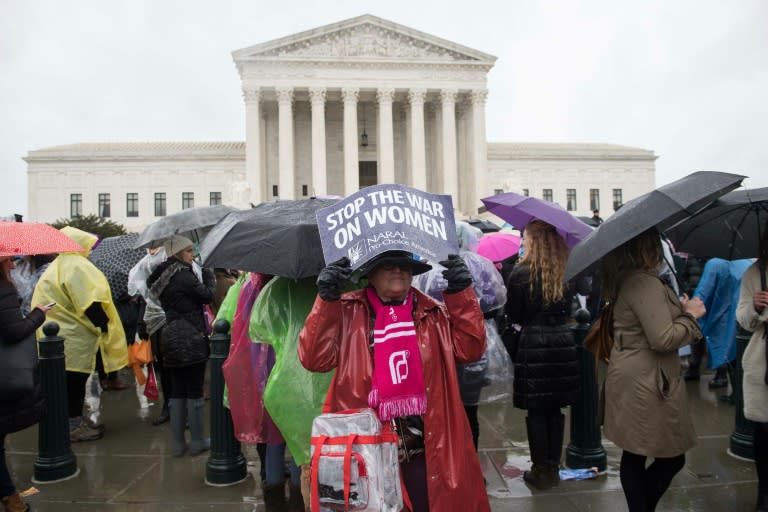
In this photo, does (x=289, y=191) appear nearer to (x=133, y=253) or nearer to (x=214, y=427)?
(x=133, y=253)

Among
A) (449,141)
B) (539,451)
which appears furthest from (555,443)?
(449,141)

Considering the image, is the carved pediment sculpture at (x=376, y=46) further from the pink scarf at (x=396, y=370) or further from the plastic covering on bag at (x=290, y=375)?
the pink scarf at (x=396, y=370)

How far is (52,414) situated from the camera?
510 cm

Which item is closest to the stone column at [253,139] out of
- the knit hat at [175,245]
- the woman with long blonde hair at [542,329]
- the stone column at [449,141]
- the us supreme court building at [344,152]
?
the us supreme court building at [344,152]

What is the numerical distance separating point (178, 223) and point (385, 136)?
3850 centimetres

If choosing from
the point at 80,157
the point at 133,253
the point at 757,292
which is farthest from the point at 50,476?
the point at 80,157

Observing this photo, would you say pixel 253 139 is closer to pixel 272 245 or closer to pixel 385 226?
pixel 272 245

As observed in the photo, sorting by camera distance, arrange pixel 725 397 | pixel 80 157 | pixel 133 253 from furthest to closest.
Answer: pixel 80 157, pixel 133 253, pixel 725 397

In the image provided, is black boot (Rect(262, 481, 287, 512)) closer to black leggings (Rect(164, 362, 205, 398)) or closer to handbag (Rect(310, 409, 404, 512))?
black leggings (Rect(164, 362, 205, 398))

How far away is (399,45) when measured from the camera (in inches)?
1801

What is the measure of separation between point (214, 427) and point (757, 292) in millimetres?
4272

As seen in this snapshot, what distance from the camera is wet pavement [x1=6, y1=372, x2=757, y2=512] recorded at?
4496mm

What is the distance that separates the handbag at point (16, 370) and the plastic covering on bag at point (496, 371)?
3.34 m

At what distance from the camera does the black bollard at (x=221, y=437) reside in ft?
16.1
